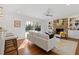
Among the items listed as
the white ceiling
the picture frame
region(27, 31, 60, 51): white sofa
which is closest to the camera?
the white ceiling

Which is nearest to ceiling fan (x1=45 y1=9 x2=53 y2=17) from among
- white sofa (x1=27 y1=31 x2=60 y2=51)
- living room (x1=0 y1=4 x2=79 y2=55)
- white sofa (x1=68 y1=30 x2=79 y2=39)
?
living room (x1=0 y1=4 x2=79 y2=55)

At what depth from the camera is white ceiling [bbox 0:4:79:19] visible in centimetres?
226

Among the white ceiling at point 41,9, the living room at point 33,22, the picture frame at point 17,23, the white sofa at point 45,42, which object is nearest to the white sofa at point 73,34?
the living room at point 33,22

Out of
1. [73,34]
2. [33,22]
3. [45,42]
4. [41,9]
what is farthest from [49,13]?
[45,42]

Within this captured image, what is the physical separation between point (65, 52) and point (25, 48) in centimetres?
125

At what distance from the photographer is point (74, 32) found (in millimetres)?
2523

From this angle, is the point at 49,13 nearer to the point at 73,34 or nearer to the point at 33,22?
the point at 33,22

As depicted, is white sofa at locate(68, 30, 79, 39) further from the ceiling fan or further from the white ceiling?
the ceiling fan

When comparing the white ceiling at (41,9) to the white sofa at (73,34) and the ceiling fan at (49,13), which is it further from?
the white sofa at (73,34)

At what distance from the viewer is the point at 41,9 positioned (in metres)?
2.37
